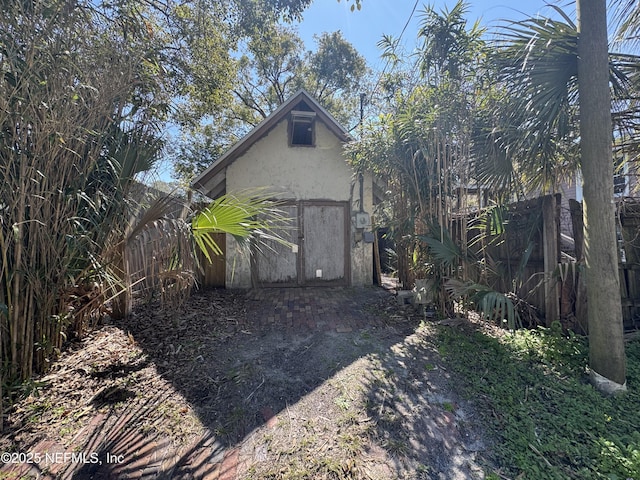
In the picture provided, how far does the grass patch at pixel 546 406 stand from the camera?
6.06 feet

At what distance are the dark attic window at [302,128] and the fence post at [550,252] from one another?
4.87 metres

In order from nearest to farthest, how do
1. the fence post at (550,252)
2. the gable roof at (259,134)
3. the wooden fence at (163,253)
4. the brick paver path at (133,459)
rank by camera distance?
1. the brick paver path at (133,459)
2. the wooden fence at (163,253)
3. the fence post at (550,252)
4. the gable roof at (259,134)

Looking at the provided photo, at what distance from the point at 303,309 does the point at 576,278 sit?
395 cm

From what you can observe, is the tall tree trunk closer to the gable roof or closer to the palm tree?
the palm tree

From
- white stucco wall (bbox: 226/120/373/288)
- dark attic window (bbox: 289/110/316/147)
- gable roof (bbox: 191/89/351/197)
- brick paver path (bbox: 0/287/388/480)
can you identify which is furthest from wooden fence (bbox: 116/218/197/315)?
dark attic window (bbox: 289/110/316/147)

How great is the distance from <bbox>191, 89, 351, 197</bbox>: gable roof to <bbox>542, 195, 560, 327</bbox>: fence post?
403 centimetres

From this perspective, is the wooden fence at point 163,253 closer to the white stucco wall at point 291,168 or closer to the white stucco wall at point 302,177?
the white stucco wall at point 302,177

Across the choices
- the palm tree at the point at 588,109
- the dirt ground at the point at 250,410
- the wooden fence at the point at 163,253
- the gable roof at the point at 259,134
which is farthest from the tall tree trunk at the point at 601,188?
the gable roof at the point at 259,134

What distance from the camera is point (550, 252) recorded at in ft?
11.8

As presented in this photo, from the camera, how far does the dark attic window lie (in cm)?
651

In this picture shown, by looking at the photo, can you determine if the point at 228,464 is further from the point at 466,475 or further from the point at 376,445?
the point at 466,475

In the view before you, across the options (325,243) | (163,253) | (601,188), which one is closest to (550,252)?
(601,188)

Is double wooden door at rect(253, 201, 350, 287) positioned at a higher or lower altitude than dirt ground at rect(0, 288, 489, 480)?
higher

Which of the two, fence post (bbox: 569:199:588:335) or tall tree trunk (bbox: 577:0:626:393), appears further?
fence post (bbox: 569:199:588:335)
